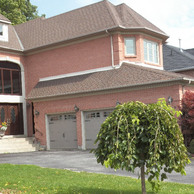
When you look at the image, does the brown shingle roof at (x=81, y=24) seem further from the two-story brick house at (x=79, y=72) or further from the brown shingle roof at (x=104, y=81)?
the brown shingle roof at (x=104, y=81)

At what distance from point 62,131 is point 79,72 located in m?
4.24

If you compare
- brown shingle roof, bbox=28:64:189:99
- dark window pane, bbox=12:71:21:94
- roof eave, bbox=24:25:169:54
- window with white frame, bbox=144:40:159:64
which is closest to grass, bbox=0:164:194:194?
brown shingle roof, bbox=28:64:189:99

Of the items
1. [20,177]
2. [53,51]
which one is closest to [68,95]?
[53,51]

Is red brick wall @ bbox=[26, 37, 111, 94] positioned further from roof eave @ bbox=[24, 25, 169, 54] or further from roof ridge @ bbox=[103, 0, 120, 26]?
roof ridge @ bbox=[103, 0, 120, 26]

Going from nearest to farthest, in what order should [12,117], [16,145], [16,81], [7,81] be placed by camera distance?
[16,145] → [7,81] → [12,117] → [16,81]

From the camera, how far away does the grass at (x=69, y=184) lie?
336 inches

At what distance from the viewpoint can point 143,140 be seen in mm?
7016

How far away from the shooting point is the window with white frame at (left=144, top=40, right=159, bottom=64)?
77.8 feet

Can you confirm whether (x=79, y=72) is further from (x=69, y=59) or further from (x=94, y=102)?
(x=94, y=102)

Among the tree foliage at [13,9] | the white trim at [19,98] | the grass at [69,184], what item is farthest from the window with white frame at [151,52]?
the tree foliage at [13,9]

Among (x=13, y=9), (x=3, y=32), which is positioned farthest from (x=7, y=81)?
(x=13, y=9)

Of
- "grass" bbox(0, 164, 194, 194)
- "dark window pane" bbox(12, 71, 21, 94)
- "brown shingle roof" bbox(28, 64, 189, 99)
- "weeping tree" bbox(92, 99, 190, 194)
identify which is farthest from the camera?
"dark window pane" bbox(12, 71, 21, 94)

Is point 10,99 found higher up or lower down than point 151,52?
lower down

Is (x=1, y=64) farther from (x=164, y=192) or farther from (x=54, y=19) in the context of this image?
(x=164, y=192)
